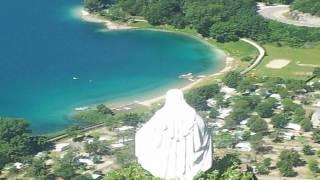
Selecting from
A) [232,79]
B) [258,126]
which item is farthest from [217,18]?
[258,126]

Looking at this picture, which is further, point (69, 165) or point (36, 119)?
point (36, 119)

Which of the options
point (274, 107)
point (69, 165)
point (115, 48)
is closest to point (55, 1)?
point (115, 48)

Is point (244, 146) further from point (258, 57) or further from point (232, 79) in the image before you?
point (258, 57)

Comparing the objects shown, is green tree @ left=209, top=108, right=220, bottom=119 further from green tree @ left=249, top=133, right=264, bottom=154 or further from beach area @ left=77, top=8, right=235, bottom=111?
green tree @ left=249, top=133, right=264, bottom=154

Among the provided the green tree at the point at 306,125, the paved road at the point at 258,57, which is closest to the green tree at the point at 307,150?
the green tree at the point at 306,125

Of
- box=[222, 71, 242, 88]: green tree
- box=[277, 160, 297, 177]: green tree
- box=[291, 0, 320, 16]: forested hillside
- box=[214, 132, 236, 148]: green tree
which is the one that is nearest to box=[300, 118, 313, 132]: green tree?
box=[214, 132, 236, 148]: green tree

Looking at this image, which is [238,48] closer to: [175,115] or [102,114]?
[102,114]

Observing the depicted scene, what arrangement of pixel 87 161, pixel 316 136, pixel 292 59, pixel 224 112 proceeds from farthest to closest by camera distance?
pixel 292 59
pixel 224 112
pixel 316 136
pixel 87 161
